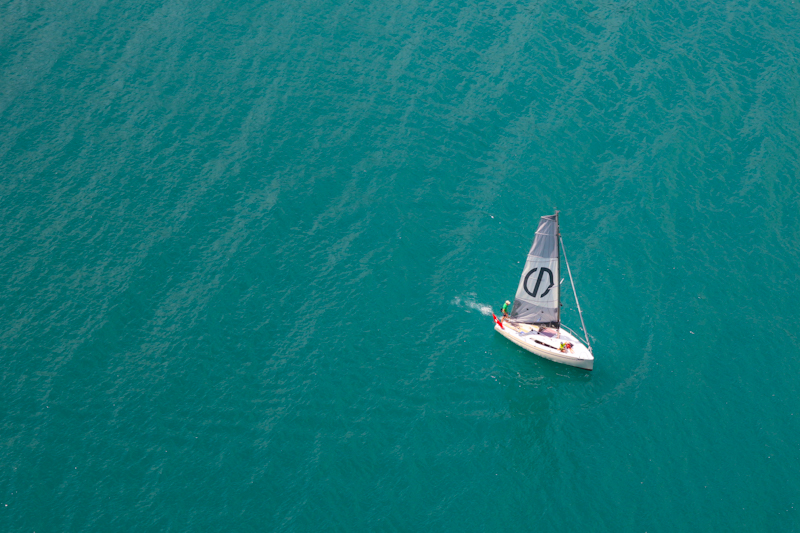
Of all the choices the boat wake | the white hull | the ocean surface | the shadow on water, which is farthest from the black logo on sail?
the shadow on water

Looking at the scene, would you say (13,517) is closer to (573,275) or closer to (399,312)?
(399,312)

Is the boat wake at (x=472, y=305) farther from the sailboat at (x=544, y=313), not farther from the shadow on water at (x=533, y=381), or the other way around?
the shadow on water at (x=533, y=381)

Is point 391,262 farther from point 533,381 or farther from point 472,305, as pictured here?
point 533,381

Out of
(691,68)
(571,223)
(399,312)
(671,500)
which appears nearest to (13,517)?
(399,312)

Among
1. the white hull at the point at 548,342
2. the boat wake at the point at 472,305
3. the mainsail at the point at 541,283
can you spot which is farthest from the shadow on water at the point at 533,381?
the mainsail at the point at 541,283

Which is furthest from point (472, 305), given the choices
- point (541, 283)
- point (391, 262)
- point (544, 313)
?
point (391, 262)

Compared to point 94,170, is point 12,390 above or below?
below

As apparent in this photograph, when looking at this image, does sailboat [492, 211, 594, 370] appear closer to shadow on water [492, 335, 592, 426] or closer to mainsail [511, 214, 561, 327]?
mainsail [511, 214, 561, 327]
